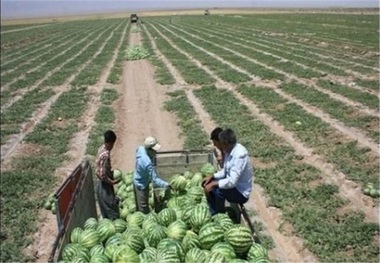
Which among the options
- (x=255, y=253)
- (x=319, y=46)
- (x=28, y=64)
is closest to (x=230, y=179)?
(x=255, y=253)

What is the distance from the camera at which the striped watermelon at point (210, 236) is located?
5.23 metres

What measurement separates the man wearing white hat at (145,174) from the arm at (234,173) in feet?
3.82

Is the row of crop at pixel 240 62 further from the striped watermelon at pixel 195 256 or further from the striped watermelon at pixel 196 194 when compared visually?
the striped watermelon at pixel 195 256

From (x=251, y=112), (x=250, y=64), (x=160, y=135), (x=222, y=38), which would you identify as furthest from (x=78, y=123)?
(x=222, y=38)

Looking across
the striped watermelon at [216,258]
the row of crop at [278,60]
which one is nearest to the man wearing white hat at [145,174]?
the striped watermelon at [216,258]

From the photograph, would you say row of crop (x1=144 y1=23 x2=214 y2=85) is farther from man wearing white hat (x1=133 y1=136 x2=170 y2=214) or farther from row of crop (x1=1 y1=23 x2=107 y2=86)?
man wearing white hat (x1=133 y1=136 x2=170 y2=214)

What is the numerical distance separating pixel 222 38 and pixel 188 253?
37.9 meters

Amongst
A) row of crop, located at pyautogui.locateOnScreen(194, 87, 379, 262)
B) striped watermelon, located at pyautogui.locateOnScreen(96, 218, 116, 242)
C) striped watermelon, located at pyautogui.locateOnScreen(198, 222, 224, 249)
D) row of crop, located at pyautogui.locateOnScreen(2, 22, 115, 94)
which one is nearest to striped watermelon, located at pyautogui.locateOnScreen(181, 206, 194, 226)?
striped watermelon, located at pyautogui.locateOnScreen(198, 222, 224, 249)

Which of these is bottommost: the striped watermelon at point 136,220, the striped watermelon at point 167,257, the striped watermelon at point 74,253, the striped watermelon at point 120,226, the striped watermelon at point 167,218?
the striped watermelon at point 136,220

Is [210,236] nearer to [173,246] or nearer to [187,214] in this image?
[173,246]

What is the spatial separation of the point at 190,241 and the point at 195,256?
1.51 ft

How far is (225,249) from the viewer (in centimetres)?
497

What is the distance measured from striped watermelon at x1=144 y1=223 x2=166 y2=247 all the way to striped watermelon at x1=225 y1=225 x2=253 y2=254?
0.82 metres

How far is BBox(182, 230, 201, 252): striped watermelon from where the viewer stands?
5.26m
